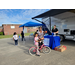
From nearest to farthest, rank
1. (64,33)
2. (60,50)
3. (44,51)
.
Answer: (44,51), (60,50), (64,33)

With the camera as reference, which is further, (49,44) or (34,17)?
(34,17)

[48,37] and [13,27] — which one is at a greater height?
[13,27]

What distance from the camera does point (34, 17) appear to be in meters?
9.05

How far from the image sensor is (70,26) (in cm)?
827

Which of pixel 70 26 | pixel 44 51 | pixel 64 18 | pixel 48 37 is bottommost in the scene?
pixel 44 51

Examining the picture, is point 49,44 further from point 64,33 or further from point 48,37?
point 64,33
